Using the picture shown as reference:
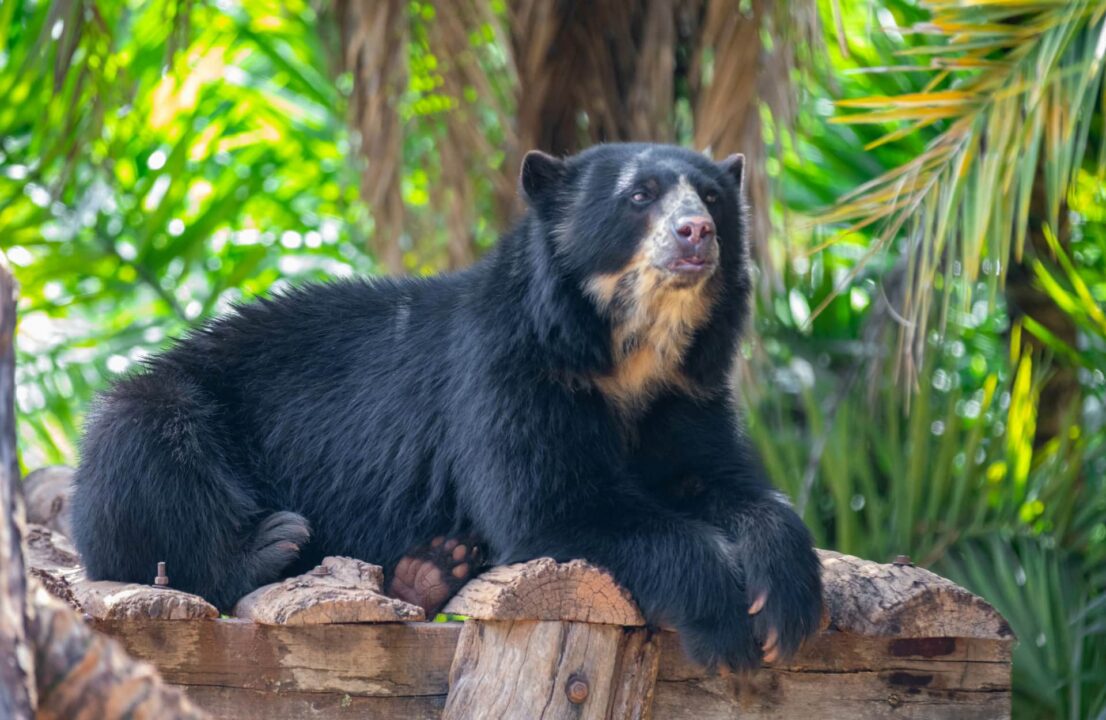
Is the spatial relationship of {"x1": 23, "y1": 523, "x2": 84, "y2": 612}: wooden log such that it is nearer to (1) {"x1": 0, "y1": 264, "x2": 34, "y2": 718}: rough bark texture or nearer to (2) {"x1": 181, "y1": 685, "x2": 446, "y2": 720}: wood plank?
(2) {"x1": 181, "y1": 685, "x2": 446, "y2": 720}: wood plank

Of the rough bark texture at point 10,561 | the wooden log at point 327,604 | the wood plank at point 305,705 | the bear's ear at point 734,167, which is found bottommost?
the wood plank at point 305,705

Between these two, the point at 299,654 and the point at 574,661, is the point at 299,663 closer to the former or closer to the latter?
the point at 299,654

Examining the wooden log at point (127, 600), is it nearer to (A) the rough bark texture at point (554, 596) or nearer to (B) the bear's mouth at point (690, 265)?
(A) the rough bark texture at point (554, 596)

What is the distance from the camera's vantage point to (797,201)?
7.80 meters

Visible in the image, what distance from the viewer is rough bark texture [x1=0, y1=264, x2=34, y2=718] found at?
6.80ft

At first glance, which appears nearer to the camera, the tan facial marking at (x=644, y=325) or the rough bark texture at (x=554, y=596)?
the rough bark texture at (x=554, y=596)

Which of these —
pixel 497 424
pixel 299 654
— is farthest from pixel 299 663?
pixel 497 424

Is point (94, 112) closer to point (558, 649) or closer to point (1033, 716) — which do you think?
point (558, 649)

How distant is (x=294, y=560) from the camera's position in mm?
4164

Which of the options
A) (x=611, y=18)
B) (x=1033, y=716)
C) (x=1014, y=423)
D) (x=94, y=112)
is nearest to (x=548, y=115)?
(x=611, y=18)

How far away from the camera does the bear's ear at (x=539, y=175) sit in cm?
455

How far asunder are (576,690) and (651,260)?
4.49 ft

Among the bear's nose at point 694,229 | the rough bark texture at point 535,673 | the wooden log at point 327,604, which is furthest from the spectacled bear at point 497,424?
the wooden log at point 327,604

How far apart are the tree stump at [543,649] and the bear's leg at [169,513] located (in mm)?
858
